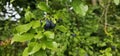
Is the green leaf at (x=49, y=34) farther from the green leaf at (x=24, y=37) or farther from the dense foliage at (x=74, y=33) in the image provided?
the dense foliage at (x=74, y=33)

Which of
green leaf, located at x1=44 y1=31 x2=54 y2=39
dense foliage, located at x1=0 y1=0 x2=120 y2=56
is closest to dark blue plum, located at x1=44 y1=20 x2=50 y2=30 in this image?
green leaf, located at x1=44 y1=31 x2=54 y2=39

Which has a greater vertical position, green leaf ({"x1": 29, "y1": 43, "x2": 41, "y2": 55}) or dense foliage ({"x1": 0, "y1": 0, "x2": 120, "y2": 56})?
green leaf ({"x1": 29, "y1": 43, "x2": 41, "y2": 55})

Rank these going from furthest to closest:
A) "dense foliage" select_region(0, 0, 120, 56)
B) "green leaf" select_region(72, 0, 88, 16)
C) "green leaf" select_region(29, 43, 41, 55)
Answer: "dense foliage" select_region(0, 0, 120, 56), "green leaf" select_region(72, 0, 88, 16), "green leaf" select_region(29, 43, 41, 55)

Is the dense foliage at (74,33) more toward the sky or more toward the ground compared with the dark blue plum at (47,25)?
more toward the ground

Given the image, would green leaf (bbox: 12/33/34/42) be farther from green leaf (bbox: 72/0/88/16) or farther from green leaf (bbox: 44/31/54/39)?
green leaf (bbox: 72/0/88/16)

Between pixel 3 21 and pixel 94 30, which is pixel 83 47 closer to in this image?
pixel 94 30

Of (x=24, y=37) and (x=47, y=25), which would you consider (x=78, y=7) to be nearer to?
(x=47, y=25)

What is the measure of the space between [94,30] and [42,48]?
2160mm

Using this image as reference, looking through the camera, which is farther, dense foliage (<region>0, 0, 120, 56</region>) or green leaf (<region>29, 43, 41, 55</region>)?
dense foliage (<region>0, 0, 120, 56</region>)

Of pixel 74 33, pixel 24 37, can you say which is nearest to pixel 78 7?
pixel 24 37

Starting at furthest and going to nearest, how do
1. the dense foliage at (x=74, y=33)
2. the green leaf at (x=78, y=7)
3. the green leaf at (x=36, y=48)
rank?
the dense foliage at (x=74, y=33), the green leaf at (x=78, y=7), the green leaf at (x=36, y=48)

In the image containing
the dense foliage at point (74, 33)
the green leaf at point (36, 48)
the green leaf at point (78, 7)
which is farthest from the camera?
the dense foliage at point (74, 33)

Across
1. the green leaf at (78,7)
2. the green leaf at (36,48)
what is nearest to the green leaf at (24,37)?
the green leaf at (36,48)

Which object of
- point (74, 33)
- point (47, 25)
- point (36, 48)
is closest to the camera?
point (36, 48)
